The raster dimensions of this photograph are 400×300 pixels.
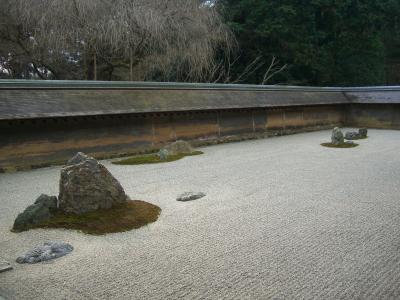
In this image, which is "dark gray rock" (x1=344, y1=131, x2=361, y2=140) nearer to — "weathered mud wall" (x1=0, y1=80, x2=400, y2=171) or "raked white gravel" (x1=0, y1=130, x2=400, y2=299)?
"weathered mud wall" (x1=0, y1=80, x2=400, y2=171)

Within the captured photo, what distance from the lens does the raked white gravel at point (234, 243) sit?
319cm

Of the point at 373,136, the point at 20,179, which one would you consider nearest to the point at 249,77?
the point at 373,136

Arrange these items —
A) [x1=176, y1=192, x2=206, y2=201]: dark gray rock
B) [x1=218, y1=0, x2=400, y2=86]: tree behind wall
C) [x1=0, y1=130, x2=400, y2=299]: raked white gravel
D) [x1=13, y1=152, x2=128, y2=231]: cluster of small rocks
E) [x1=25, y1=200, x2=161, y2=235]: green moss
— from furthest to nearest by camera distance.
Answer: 1. [x1=218, y1=0, x2=400, y2=86]: tree behind wall
2. [x1=176, y1=192, x2=206, y2=201]: dark gray rock
3. [x1=13, y1=152, x2=128, y2=231]: cluster of small rocks
4. [x1=25, y1=200, x2=161, y2=235]: green moss
5. [x1=0, y1=130, x2=400, y2=299]: raked white gravel

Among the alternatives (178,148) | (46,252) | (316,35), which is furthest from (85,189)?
(316,35)

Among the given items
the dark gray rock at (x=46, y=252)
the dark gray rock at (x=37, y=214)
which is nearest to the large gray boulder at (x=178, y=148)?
the dark gray rock at (x=37, y=214)

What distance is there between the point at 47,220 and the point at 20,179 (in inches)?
126

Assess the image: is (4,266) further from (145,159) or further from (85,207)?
(145,159)

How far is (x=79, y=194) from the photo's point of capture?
16.2ft

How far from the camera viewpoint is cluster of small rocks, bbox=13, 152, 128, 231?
4.92 m

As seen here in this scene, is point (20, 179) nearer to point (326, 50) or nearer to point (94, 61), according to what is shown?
point (94, 61)

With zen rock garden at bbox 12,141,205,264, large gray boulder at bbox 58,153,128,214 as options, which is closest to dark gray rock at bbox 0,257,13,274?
zen rock garden at bbox 12,141,205,264

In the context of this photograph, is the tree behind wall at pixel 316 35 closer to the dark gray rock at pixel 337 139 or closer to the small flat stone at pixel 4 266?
the dark gray rock at pixel 337 139

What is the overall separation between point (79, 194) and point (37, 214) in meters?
0.52

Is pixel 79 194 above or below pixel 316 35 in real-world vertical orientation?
below
